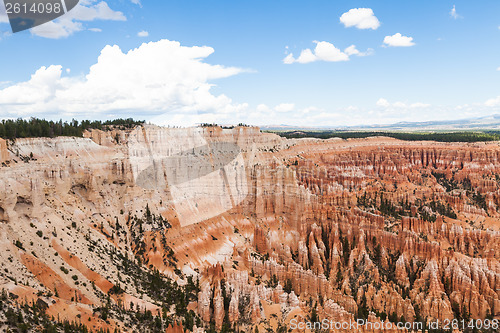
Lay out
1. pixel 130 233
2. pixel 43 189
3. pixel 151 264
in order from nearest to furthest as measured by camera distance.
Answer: pixel 43 189, pixel 151 264, pixel 130 233

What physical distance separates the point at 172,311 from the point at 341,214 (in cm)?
3286

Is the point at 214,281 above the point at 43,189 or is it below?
below

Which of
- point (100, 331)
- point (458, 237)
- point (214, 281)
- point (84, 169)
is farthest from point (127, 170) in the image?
point (458, 237)

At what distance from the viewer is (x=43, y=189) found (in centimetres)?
4422

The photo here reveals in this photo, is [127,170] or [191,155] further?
[191,155]

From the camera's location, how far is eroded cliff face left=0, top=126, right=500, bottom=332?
125 ft

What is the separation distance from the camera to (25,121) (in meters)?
64.6

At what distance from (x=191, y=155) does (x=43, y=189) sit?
93.5 ft

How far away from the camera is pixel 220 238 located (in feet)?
197

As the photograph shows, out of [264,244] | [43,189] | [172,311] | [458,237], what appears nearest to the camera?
[172,311]

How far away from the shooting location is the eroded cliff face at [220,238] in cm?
3822

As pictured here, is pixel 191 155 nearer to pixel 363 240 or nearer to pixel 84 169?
pixel 84 169

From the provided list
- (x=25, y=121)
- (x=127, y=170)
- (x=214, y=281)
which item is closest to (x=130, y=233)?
(x=127, y=170)

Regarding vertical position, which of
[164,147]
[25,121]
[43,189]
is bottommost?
[43,189]
